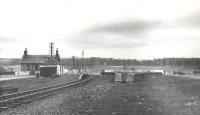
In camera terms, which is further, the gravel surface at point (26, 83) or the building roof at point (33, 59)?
the building roof at point (33, 59)

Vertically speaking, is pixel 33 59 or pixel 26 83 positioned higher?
pixel 33 59

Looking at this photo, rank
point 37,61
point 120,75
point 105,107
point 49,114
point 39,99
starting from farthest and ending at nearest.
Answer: point 37,61 → point 120,75 → point 39,99 → point 105,107 → point 49,114

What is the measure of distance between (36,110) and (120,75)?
31379mm

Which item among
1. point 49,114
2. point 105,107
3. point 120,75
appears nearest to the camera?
point 49,114

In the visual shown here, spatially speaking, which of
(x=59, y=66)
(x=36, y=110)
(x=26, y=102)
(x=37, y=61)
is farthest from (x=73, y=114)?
(x=37, y=61)

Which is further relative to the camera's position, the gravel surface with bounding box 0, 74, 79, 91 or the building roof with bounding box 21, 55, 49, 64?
the building roof with bounding box 21, 55, 49, 64

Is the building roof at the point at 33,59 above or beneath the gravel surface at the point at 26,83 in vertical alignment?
above

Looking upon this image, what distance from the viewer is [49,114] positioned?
1291 centimetres

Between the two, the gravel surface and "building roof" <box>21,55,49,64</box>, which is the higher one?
"building roof" <box>21,55,49,64</box>

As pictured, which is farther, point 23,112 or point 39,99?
point 39,99

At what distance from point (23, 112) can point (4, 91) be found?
8917 mm

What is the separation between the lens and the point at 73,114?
42.6ft

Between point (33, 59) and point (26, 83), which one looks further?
point (33, 59)

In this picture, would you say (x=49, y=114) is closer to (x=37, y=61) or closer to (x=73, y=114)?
(x=73, y=114)
